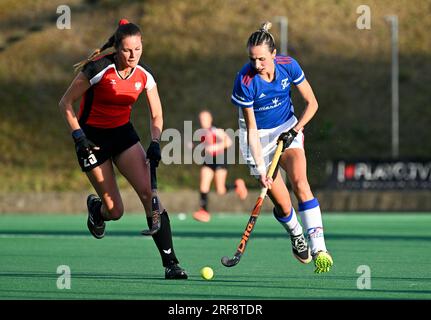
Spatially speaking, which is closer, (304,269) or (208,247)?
(304,269)

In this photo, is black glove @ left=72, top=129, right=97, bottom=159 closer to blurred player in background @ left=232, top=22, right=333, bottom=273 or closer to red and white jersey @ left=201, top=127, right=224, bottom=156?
blurred player in background @ left=232, top=22, right=333, bottom=273

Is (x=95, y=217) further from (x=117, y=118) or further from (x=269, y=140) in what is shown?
(x=269, y=140)

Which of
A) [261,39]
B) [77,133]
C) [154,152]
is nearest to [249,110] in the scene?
[261,39]

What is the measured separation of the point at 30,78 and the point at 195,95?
4.79 m

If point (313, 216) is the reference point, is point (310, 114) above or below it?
above

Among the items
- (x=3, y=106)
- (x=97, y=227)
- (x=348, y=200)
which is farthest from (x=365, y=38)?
(x=97, y=227)

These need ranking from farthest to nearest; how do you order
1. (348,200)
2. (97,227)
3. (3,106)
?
(3,106) → (348,200) → (97,227)

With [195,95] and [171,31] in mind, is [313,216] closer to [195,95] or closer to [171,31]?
[195,95]

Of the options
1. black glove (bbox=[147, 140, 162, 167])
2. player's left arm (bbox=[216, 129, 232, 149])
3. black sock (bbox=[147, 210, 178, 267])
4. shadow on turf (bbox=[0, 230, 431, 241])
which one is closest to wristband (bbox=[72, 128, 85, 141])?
black glove (bbox=[147, 140, 162, 167])

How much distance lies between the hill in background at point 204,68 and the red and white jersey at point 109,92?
19994mm

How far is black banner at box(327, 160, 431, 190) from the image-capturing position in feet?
76.1

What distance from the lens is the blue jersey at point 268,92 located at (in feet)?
27.9

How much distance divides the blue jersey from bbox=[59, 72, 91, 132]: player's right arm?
104 cm

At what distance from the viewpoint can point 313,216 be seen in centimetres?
874
